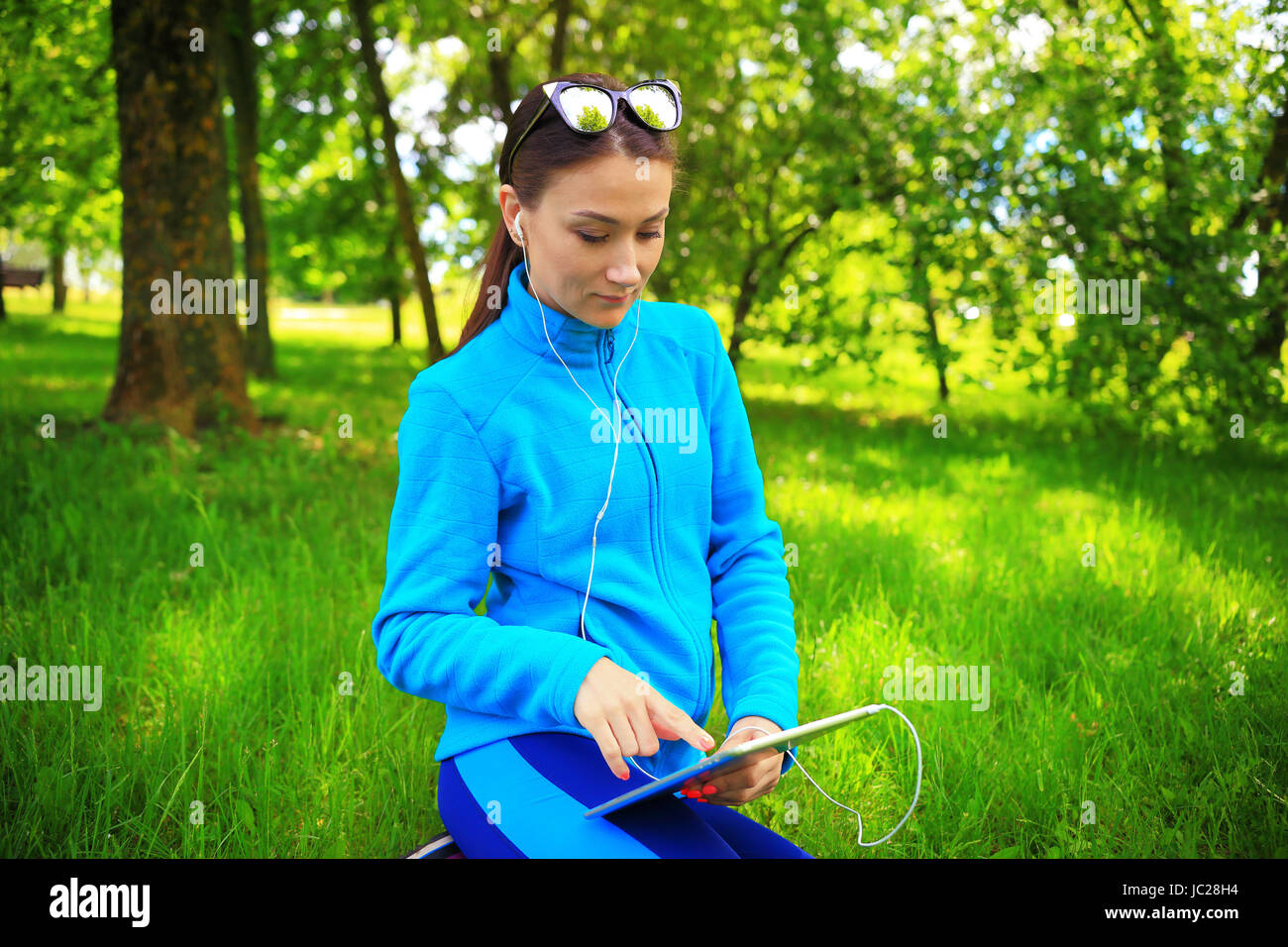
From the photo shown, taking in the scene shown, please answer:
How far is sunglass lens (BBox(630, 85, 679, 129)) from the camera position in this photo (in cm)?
176

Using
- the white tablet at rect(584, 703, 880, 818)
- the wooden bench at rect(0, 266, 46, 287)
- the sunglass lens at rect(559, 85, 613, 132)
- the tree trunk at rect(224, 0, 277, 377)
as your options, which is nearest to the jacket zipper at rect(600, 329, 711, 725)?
the white tablet at rect(584, 703, 880, 818)

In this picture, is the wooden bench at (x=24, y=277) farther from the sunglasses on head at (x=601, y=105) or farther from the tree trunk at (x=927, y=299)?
the sunglasses on head at (x=601, y=105)

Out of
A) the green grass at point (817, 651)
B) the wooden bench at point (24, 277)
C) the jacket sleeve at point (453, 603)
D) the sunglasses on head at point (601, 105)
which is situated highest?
the wooden bench at point (24, 277)

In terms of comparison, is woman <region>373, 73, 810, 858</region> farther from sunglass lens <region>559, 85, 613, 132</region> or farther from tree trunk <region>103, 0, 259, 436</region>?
tree trunk <region>103, 0, 259, 436</region>

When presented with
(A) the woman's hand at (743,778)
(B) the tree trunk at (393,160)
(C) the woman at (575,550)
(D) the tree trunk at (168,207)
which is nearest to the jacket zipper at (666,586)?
(C) the woman at (575,550)

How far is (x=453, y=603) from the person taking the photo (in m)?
1.60

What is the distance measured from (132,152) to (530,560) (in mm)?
6446

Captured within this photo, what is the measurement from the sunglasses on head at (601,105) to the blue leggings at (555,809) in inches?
45.7

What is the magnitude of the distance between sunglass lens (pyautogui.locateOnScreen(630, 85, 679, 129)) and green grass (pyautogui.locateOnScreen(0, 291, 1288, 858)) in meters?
1.81

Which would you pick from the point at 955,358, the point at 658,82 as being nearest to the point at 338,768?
the point at 658,82

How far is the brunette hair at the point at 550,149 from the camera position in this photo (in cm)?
164

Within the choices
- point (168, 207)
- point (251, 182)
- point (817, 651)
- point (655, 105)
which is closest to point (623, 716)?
point (655, 105)
